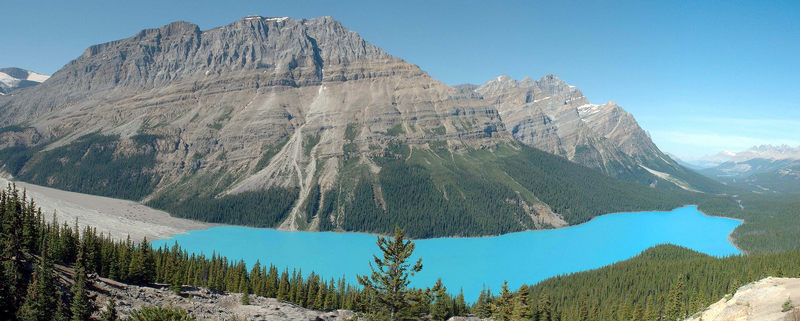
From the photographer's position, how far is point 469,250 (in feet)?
474

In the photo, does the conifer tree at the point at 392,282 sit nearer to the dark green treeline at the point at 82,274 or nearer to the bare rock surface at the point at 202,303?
the dark green treeline at the point at 82,274

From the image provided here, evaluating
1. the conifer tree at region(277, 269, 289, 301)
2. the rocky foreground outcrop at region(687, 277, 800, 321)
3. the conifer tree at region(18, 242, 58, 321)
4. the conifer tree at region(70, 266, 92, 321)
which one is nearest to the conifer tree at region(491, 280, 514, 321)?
the rocky foreground outcrop at region(687, 277, 800, 321)

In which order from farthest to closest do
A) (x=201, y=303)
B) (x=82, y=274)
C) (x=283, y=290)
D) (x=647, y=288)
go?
1. (x=647, y=288)
2. (x=283, y=290)
3. (x=201, y=303)
4. (x=82, y=274)

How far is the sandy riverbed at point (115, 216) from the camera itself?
429 ft

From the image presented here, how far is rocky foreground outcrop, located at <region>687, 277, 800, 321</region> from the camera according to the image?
134 ft

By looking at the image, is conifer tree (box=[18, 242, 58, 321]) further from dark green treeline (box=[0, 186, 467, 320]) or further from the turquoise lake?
the turquoise lake

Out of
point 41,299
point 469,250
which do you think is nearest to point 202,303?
point 41,299

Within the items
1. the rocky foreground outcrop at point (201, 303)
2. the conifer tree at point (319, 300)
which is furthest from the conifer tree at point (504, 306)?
the conifer tree at point (319, 300)

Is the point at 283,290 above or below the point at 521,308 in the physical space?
below

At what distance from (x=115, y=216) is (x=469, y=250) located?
105656mm

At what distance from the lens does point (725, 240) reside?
6678 inches

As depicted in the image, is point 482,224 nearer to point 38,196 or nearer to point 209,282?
point 209,282

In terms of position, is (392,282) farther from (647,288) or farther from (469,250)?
(469,250)

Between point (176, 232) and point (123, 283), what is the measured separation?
10414cm
